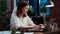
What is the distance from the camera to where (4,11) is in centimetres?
412

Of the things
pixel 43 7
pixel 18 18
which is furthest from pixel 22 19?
pixel 43 7

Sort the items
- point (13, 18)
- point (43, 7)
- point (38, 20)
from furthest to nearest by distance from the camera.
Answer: point (43, 7)
point (38, 20)
point (13, 18)

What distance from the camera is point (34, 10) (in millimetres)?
4078

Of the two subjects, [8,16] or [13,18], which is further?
[8,16]

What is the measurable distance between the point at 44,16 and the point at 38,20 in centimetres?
19

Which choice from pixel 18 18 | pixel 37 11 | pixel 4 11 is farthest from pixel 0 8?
pixel 18 18

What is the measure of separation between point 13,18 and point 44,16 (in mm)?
1206

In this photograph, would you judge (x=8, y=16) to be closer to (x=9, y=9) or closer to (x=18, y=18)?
(x=9, y=9)

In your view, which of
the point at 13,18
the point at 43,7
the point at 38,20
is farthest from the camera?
the point at 43,7

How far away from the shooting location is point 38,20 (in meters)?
3.96

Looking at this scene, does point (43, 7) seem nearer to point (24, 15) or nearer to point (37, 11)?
point (37, 11)

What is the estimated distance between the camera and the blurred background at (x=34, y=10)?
3998mm

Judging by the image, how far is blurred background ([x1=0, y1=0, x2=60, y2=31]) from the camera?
4.00 metres

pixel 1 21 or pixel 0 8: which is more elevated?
pixel 0 8
